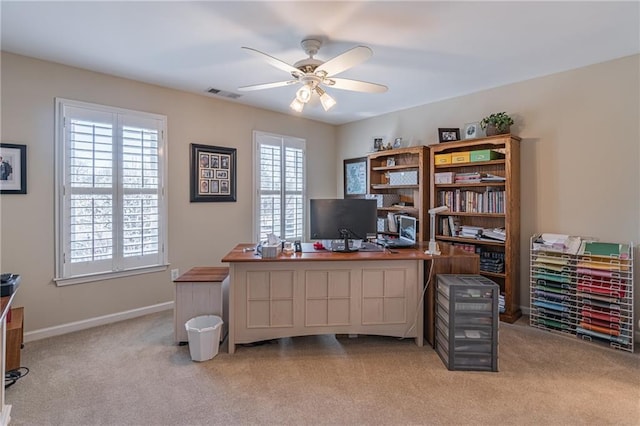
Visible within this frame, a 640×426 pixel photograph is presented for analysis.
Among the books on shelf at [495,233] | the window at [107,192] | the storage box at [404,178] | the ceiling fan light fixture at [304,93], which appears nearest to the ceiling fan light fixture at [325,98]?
the ceiling fan light fixture at [304,93]

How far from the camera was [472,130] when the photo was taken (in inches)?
149

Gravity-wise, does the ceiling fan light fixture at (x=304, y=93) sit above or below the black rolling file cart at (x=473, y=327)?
above

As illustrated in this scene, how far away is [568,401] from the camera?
2055 mm

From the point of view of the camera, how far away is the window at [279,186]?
4.61 meters

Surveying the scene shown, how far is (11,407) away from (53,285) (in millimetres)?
1394

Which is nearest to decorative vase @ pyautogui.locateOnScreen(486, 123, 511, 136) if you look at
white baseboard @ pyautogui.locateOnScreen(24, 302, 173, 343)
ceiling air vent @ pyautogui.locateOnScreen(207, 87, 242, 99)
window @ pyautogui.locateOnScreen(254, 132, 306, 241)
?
window @ pyautogui.locateOnScreen(254, 132, 306, 241)

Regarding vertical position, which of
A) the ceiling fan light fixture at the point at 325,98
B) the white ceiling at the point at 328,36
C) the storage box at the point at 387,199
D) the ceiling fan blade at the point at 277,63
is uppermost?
the white ceiling at the point at 328,36

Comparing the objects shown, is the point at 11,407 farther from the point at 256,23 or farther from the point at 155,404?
the point at 256,23

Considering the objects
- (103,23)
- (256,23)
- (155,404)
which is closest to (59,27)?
(103,23)

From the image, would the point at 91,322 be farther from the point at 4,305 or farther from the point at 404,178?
the point at 404,178

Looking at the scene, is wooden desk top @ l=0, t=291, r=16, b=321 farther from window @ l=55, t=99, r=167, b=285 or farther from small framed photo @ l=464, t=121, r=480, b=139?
small framed photo @ l=464, t=121, r=480, b=139

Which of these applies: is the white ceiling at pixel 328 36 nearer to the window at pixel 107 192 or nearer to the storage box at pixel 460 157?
the window at pixel 107 192

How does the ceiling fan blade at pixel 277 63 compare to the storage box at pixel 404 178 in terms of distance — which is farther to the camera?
the storage box at pixel 404 178

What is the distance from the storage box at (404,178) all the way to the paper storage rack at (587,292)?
5.04 ft
